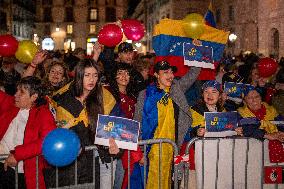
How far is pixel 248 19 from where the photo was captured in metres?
39.1

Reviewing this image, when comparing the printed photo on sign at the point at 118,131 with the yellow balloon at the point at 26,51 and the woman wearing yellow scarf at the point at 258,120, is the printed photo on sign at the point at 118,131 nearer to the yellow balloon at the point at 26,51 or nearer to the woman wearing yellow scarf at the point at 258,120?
→ the woman wearing yellow scarf at the point at 258,120

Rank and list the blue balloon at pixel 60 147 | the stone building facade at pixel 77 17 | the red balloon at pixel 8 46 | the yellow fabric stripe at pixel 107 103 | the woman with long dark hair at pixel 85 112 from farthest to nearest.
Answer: the stone building facade at pixel 77 17
the red balloon at pixel 8 46
the yellow fabric stripe at pixel 107 103
the woman with long dark hair at pixel 85 112
the blue balloon at pixel 60 147

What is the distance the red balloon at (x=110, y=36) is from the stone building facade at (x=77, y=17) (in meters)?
70.4

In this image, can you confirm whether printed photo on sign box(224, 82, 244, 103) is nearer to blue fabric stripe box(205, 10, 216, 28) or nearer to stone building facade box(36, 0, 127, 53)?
blue fabric stripe box(205, 10, 216, 28)

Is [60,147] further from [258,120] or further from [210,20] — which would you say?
[210,20]

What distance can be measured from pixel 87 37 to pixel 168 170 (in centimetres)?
7411

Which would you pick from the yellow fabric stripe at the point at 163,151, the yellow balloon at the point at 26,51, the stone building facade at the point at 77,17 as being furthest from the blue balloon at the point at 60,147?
the stone building facade at the point at 77,17

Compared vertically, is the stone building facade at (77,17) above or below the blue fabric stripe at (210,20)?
above

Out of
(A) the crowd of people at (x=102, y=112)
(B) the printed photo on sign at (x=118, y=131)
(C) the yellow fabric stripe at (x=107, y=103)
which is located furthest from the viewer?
(C) the yellow fabric stripe at (x=107, y=103)

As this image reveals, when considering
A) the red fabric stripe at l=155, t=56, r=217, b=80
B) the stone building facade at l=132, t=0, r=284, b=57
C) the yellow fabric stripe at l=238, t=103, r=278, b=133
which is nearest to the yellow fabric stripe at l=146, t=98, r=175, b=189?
the yellow fabric stripe at l=238, t=103, r=278, b=133

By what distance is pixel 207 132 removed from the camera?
16.4ft

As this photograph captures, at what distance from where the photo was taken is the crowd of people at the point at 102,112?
4488mm

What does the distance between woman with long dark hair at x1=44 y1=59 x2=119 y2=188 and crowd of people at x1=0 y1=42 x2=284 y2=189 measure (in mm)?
11

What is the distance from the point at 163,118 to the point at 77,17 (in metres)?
75.3
